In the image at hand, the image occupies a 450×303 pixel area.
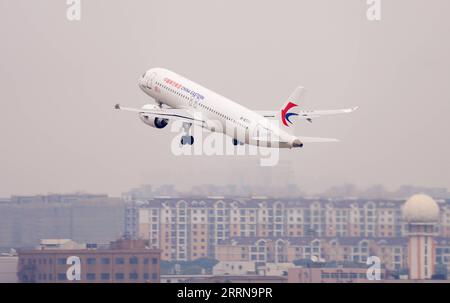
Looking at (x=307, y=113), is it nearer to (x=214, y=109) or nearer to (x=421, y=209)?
(x=214, y=109)

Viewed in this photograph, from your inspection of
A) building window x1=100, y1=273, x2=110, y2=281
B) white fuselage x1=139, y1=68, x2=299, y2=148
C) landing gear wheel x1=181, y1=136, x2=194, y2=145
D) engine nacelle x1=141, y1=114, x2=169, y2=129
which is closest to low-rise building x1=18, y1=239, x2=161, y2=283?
building window x1=100, y1=273, x2=110, y2=281

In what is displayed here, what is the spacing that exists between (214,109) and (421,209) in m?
48.2

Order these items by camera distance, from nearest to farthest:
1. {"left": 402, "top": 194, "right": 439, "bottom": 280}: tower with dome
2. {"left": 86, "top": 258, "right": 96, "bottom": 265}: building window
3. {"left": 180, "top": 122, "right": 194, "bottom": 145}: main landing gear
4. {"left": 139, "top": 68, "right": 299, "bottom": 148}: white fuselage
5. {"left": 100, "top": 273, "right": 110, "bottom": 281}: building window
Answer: {"left": 139, "top": 68, "right": 299, "bottom": 148}: white fuselage → {"left": 180, "top": 122, "right": 194, "bottom": 145}: main landing gear → {"left": 100, "top": 273, "right": 110, "bottom": 281}: building window → {"left": 86, "top": 258, "right": 96, "bottom": 265}: building window → {"left": 402, "top": 194, "right": 439, "bottom": 280}: tower with dome

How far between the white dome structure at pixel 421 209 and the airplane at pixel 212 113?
4210 cm

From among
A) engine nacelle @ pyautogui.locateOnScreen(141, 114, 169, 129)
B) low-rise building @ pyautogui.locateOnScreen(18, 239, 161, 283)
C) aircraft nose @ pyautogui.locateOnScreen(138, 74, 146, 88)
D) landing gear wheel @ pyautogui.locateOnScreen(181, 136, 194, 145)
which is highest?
aircraft nose @ pyautogui.locateOnScreen(138, 74, 146, 88)

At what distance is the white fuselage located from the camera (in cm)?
11075

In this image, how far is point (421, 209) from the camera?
518 feet

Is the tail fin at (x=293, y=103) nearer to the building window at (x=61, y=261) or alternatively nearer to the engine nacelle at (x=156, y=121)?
the engine nacelle at (x=156, y=121)

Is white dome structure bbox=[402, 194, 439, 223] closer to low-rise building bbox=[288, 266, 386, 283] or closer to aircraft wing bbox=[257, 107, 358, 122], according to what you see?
low-rise building bbox=[288, 266, 386, 283]

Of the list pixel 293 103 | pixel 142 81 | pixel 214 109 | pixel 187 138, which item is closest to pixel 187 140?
pixel 187 138

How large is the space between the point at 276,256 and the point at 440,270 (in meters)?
18.2

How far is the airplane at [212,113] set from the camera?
365 feet

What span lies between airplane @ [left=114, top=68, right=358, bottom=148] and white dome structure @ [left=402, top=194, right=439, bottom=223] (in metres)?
42.1
